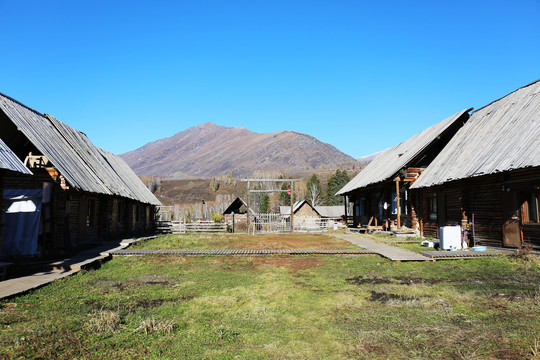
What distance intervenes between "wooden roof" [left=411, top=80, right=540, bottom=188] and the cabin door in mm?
1452

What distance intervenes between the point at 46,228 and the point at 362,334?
42.5 feet

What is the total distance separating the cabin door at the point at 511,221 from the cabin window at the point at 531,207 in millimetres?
214

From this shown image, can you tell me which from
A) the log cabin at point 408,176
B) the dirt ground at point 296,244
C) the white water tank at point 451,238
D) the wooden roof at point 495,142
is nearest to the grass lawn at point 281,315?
the white water tank at point 451,238

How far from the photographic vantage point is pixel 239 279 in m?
9.99

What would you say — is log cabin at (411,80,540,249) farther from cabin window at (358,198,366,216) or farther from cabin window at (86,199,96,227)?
Answer: cabin window at (86,199,96,227)

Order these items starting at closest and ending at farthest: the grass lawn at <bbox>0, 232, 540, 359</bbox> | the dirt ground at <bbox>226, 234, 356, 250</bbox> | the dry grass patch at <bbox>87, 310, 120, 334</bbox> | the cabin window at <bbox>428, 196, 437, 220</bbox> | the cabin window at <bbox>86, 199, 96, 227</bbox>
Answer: the grass lawn at <bbox>0, 232, 540, 359</bbox>
the dry grass patch at <bbox>87, 310, 120, 334</bbox>
the dirt ground at <bbox>226, 234, 356, 250</bbox>
the cabin window at <bbox>86, 199, 96, 227</bbox>
the cabin window at <bbox>428, 196, 437, 220</bbox>

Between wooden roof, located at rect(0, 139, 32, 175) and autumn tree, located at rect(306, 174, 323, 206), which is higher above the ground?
autumn tree, located at rect(306, 174, 323, 206)

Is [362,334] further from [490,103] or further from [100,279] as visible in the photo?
[490,103]

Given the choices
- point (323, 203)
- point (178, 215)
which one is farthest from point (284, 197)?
point (178, 215)

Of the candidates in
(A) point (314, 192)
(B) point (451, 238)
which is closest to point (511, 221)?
(B) point (451, 238)

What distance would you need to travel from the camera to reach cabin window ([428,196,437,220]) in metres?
21.5

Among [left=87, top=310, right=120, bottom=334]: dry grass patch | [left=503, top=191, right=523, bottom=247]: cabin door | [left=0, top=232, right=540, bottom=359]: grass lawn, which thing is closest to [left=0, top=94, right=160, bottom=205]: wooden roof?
[left=0, top=232, right=540, bottom=359]: grass lawn

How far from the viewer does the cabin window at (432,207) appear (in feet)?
70.5

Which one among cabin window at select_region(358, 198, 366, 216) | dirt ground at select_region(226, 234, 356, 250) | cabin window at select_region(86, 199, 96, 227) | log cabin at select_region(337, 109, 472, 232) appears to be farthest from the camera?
cabin window at select_region(358, 198, 366, 216)
